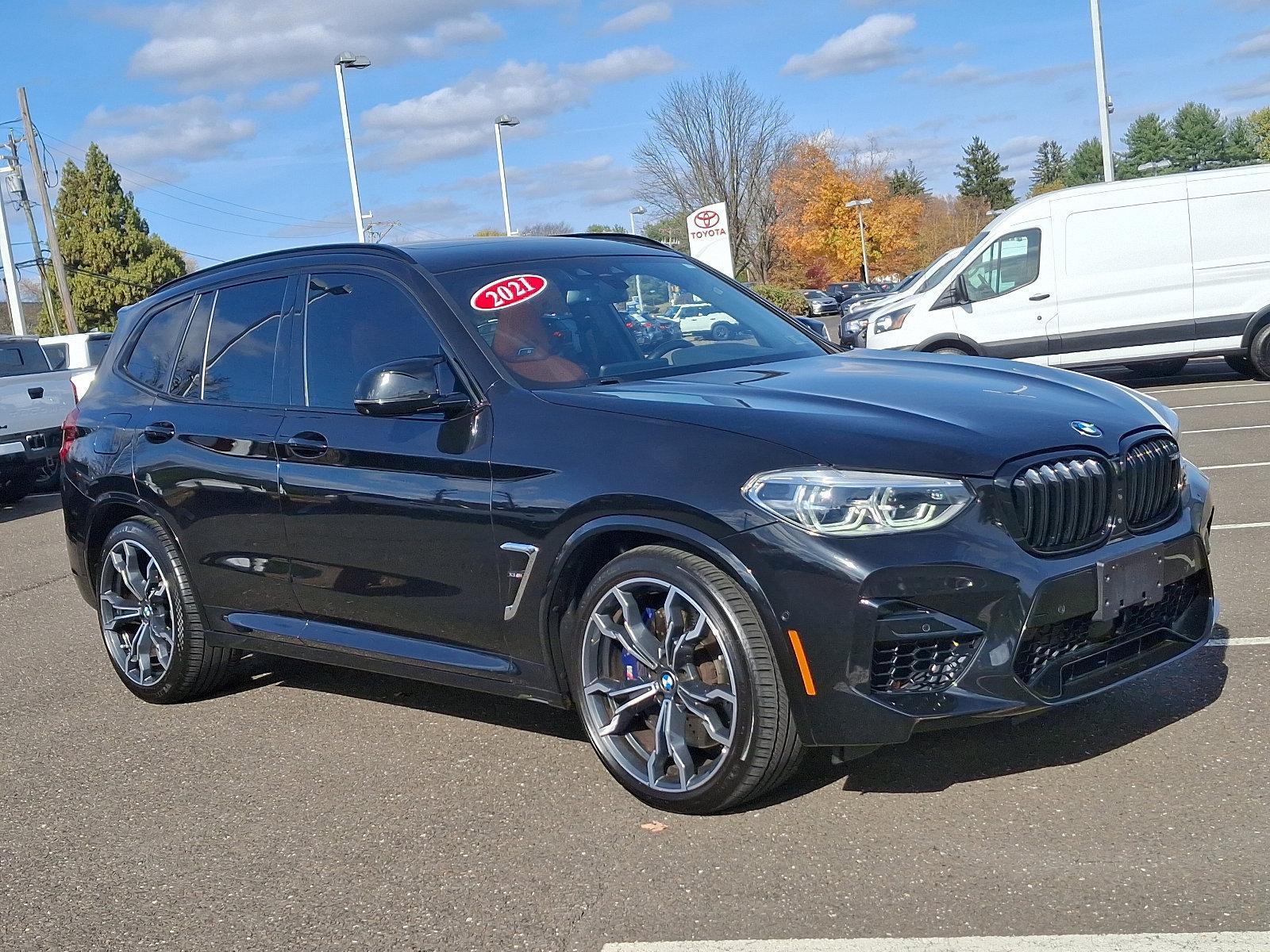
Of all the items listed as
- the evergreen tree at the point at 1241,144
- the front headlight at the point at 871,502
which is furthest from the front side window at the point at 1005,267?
the evergreen tree at the point at 1241,144

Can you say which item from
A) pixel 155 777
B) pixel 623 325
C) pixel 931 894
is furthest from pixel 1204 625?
pixel 155 777

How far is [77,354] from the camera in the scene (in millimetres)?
16375

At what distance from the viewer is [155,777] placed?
480 centimetres

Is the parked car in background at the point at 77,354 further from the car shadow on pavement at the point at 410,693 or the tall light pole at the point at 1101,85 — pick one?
the tall light pole at the point at 1101,85

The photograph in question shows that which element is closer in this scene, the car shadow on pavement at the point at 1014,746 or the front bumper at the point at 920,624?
the front bumper at the point at 920,624

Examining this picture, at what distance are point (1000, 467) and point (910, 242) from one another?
78979 mm

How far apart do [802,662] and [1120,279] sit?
1291 centimetres

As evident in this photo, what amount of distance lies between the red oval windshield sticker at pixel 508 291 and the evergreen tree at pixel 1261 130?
429 feet

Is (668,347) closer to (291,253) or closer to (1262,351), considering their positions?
(291,253)

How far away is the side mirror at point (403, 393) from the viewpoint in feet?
14.0

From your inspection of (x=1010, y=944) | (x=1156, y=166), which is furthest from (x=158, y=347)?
(x=1156, y=166)

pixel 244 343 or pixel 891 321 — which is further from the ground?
pixel 244 343

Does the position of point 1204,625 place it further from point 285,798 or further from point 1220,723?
point 285,798

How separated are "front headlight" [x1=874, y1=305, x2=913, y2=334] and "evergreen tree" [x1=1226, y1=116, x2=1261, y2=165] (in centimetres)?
10780
